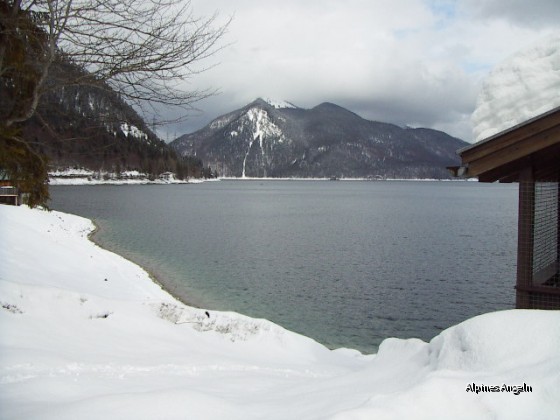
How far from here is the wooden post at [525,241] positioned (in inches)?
309

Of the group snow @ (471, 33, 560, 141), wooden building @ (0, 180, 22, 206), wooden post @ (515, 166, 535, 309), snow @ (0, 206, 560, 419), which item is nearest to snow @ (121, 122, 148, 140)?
snow @ (0, 206, 560, 419)

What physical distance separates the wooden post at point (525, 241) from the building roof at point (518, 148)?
501 mm

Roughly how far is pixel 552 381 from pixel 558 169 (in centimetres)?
730

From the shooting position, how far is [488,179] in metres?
10.3

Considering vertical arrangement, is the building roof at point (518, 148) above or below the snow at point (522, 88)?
below

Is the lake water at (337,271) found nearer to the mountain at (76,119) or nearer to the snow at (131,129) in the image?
the snow at (131,129)

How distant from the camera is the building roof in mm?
7277

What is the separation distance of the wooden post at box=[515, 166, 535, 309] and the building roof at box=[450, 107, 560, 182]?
1.64 ft

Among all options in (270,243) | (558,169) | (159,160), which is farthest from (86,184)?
(558,169)

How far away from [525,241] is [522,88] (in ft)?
8.84

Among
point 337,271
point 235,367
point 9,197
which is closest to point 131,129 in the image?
point 235,367

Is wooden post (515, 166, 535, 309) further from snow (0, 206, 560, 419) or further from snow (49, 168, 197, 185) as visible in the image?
snow (49, 168, 197, 185)

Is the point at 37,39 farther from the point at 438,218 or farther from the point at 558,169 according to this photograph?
the point at 438,218

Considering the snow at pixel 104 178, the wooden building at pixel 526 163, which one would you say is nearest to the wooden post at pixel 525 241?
the wooden building at pixel 526 163
